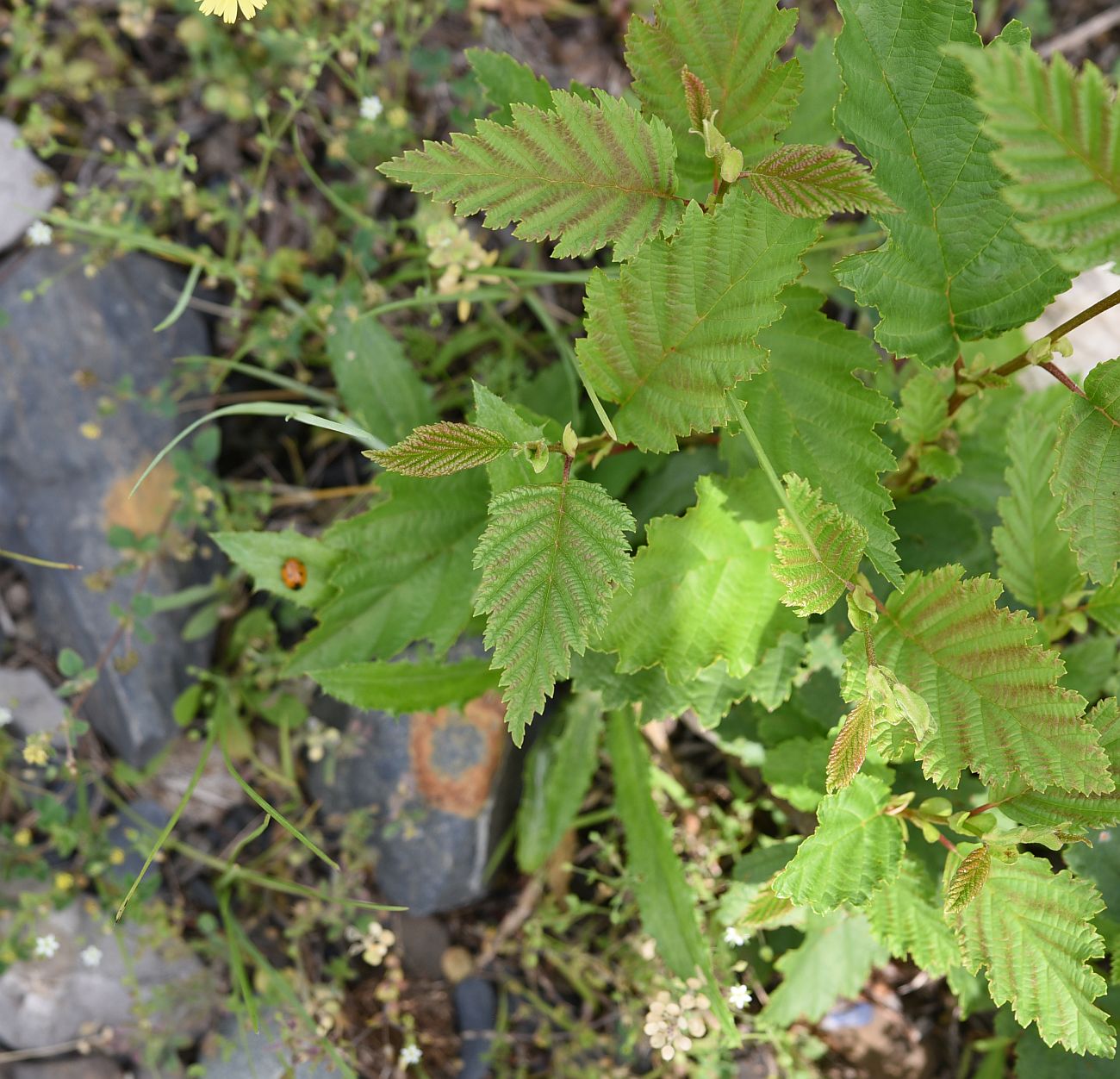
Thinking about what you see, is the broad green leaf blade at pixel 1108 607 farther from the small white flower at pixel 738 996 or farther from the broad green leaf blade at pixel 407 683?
the broad green leaf blade at pixel 407 683

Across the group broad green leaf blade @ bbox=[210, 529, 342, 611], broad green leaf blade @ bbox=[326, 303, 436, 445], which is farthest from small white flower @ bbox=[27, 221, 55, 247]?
broad green leaf blade @ bbox=[210, 529, 342, 611]

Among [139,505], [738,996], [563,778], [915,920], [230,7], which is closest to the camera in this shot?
[230,7]

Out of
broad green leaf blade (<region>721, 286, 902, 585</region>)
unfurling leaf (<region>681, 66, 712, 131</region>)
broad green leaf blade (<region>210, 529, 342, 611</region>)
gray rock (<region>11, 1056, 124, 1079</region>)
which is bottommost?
gray rock (<region>11, 1056, 124, 1079</region>)

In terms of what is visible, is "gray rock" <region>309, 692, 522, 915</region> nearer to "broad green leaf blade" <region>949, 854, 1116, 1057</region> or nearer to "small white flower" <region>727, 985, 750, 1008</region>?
"small white flower" <region>727, 985, 750, 1008</region>

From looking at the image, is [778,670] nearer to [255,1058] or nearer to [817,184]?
[817,184]

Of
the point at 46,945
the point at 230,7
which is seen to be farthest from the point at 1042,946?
the point at 46,945

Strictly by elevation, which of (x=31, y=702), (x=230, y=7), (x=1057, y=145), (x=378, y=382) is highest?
(x=1057, y=145)
